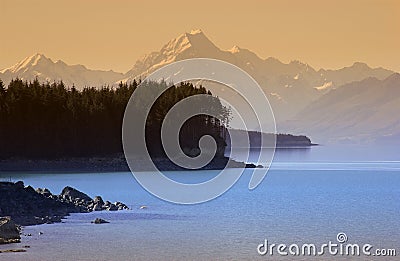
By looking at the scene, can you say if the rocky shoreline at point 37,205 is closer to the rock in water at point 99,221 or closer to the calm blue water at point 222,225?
the calm blue water at point 222,225

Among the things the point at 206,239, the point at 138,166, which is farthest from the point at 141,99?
the point at 206,239

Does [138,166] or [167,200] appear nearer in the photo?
[167,200]

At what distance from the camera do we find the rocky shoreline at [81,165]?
281 feet

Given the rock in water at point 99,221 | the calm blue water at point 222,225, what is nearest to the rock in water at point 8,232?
the calm blue water at point 222,225

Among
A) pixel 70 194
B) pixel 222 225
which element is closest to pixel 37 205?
pixel 70 194

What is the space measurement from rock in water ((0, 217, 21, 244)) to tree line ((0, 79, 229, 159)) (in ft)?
177

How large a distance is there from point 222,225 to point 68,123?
2231 inches

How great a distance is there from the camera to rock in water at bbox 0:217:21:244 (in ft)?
106

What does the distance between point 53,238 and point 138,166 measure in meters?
56.4

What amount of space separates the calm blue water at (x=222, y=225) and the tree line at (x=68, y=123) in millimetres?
25605

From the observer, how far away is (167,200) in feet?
176

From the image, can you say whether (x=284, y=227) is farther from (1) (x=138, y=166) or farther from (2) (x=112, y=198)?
(1) (x=138, y=166)

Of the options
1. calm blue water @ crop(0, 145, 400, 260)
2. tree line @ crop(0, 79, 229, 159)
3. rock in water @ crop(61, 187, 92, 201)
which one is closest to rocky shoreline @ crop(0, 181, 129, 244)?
rock in water @ crop(61, 187, 92, 201)

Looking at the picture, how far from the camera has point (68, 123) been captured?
309 feet
